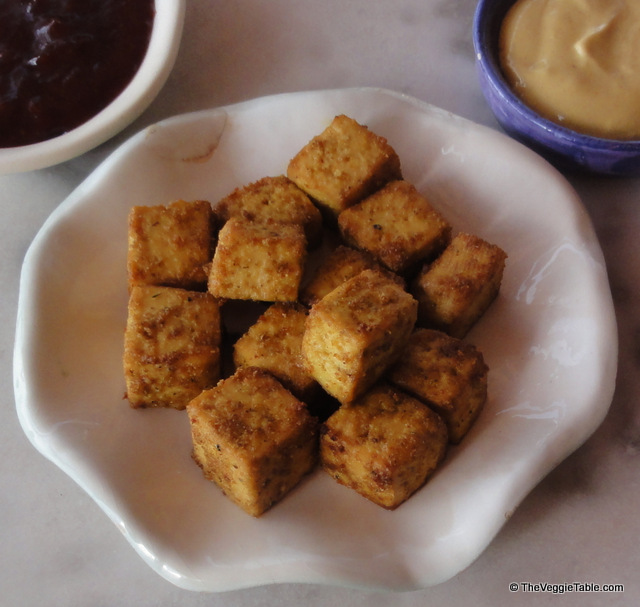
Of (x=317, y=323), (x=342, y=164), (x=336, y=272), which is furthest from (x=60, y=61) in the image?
(x=317, y=323)

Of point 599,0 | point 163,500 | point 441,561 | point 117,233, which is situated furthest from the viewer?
point 599,0

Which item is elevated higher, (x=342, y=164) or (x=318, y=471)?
(x=342, y=164)

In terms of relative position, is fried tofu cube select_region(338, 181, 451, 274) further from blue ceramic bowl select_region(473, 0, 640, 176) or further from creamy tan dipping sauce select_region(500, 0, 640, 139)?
creamy tan dipping sauce select_region(500, 0, 640, 139)

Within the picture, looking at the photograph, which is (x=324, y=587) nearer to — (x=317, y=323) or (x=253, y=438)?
(x=253, y=438)

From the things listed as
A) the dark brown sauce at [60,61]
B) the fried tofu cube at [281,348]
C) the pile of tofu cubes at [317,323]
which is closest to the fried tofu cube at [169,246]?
the pile of tofu cubes at [317,323]

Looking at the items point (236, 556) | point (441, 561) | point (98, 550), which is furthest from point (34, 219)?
point (441, 561)

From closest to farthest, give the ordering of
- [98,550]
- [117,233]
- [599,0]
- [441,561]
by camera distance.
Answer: [441,561] → [98,550] → [117,233] → [599,0]

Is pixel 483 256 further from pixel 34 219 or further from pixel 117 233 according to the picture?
pixel 34 219
